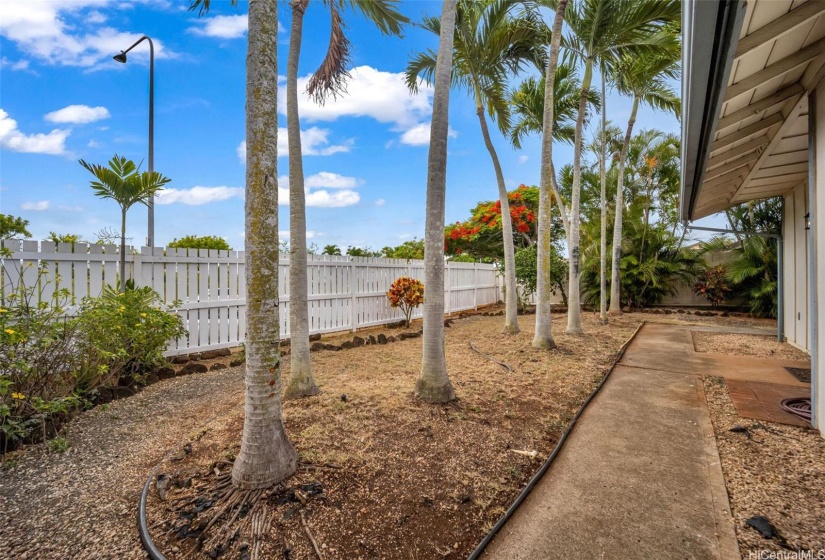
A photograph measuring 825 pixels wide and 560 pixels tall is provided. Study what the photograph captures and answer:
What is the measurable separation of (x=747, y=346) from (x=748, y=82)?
581cm

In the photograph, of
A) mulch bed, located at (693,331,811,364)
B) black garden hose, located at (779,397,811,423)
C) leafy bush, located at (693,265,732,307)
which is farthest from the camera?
leafy bush, located at (693,265,732,307)

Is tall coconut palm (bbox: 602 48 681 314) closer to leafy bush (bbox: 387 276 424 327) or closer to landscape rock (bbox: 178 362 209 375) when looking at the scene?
leafy bush (bbox: 387 276 424 327)

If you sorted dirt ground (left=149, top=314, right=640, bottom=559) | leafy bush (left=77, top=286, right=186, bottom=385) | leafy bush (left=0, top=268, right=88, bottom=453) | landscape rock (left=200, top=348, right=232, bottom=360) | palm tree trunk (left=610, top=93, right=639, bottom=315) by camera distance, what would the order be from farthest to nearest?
1. palm tree trunk (left=610, top=93, right=639, bottom=315)
2. landscape rock (left=200, top=348, right=232, bottom=360)
3. leafy bush (left=77, top=286, right=186, bottom=385)
4. leafy bush (left=0, top=268, right=88, bottom=453)
5. dirt ground (left=149, top=314, right=640, bottom=559)

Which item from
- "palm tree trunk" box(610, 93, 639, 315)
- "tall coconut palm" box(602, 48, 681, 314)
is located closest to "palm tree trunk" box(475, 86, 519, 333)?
"tall coconut palm" box(602, 48, 681, 314)

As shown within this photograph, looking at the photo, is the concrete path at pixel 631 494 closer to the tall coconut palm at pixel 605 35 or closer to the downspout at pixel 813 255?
the downspout at pixel 813 255

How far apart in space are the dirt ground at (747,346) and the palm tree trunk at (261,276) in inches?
280

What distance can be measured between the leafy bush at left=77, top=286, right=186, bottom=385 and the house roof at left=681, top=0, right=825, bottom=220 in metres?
4.80

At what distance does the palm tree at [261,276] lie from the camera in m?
2.12

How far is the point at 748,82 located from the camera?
2859mm

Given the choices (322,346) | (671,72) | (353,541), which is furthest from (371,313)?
(671,72)

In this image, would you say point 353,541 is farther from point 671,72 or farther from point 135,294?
point 671,72

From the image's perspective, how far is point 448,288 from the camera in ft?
37.0

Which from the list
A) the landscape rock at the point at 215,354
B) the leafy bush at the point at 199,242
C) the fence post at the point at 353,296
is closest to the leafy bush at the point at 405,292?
the fence post at the point at 353,296

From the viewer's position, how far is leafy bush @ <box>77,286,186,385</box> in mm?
3732
